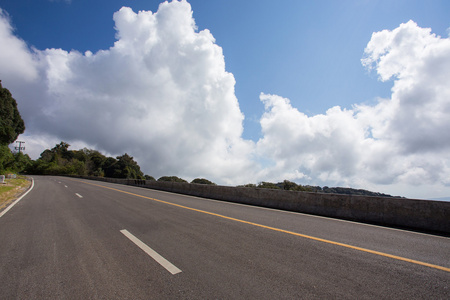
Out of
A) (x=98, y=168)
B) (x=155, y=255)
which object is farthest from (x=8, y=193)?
(x=98, y=168)

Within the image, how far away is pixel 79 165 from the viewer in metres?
78.4

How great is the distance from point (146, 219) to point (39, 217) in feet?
13.0

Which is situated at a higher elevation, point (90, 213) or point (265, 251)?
point (265, 251)

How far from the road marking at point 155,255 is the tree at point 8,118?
43787 mm

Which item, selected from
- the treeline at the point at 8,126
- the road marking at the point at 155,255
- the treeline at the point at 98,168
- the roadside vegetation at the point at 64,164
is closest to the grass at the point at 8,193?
the roadside vegetation at the point at 64,164

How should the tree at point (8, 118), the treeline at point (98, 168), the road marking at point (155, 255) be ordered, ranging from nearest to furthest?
the road marking at point (155, 255)
the tree at point (8, 118)
the treeline at point (98, 168)

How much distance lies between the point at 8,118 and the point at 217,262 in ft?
172

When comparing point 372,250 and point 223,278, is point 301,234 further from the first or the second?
point 223,278

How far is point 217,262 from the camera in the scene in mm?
3494

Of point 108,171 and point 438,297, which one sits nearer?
point 438,297

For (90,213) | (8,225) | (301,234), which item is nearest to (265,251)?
(301,234)

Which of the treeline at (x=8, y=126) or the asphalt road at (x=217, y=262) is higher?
the treeline at (x=8, y=126)

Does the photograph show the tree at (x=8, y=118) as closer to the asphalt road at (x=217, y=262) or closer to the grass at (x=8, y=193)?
the grass at (x=8, y=193)

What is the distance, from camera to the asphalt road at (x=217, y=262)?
2705mm
